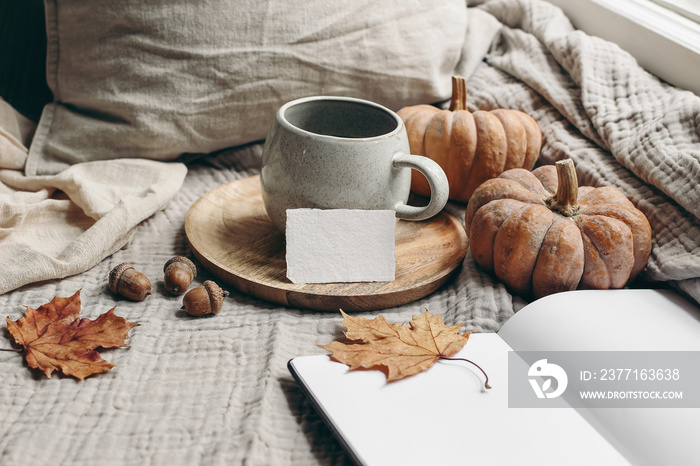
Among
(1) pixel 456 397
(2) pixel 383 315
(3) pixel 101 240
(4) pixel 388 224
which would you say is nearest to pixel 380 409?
(1) pixel 456 397

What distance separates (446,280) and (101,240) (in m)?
0.56

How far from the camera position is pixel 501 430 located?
→ 24.3 inches

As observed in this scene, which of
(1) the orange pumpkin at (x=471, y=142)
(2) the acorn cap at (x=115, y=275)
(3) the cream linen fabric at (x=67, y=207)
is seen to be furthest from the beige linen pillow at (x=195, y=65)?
(2) the acorn cap at (x=115, y=275)

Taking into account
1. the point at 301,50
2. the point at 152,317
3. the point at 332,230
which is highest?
the point at 301,50

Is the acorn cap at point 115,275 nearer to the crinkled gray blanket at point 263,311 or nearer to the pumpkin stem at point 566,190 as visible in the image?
the crinkled gray blanket at point 263,311

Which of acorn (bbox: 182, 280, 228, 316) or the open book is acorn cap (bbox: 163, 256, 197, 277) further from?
the open book

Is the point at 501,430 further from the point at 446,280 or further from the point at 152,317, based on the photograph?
the point at 152,317

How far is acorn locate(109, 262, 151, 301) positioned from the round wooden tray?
0.32 feet

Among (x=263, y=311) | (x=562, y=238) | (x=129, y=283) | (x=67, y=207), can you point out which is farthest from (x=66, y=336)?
(x=562, y=238)

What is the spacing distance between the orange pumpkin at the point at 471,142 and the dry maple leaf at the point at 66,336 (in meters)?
0.64

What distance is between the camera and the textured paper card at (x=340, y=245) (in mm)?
866

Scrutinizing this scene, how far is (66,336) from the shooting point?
2.51 feet

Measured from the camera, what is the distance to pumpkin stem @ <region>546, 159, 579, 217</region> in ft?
2.88

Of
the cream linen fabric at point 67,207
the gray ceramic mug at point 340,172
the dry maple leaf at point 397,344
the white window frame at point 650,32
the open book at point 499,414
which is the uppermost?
the white window frame at point 650,32
